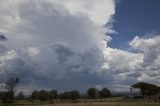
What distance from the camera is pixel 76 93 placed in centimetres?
15200

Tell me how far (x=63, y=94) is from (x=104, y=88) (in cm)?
2631

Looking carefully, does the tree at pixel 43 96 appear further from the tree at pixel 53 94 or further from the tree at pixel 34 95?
the tree at pixel 53 94

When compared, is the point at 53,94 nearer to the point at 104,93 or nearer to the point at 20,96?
the point at 20,96

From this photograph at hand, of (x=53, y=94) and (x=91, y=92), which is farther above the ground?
(x=91, y=92)

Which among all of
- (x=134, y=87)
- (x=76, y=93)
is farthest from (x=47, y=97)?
(x=134, y=87)

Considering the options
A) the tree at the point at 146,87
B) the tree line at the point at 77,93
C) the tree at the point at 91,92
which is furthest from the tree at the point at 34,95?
the tree at the point at 146,87

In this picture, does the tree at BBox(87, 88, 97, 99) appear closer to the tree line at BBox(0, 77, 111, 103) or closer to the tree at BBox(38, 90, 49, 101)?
the tree line at BBox(0, 77, 111, 103)

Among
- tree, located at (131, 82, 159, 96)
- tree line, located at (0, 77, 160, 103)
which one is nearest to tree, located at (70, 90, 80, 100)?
tree line, located at (0, 77, 160, 103)

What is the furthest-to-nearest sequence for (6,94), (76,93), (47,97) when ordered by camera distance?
(76,93)
(47,97)
(6,94)

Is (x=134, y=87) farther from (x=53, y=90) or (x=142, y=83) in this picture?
(x=53, y=90)

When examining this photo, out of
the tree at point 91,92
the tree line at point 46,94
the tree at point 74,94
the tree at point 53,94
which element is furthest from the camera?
the tree at point 91,92

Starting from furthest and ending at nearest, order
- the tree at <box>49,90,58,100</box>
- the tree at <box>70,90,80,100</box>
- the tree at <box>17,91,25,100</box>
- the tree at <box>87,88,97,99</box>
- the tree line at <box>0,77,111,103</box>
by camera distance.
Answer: the tree at <box>87,88,97,99</box> → the tree at <box>17,91,25,100</box> → the tree at <box>70,90,80,100</box> → the tree at <box>49,90,58,100</box> → the tree line at <box>0,77,111,103</box>

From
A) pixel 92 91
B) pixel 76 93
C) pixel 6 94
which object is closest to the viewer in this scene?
pixel 6 94

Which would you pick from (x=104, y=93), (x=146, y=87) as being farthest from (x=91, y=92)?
(x=146, y=87)
